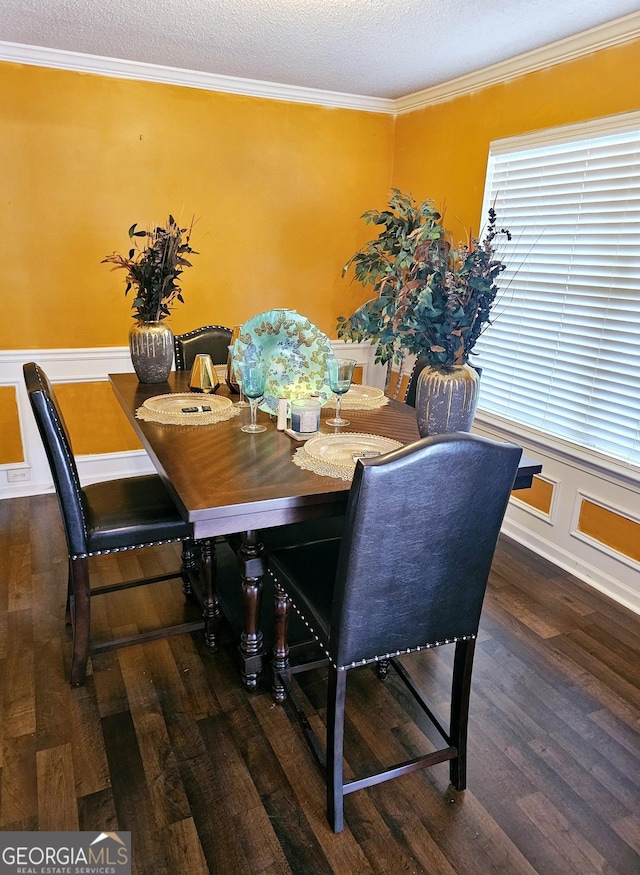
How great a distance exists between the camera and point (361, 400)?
248 centimetres

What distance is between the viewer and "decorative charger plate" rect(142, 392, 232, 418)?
2.22 m

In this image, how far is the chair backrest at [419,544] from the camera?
1259mm

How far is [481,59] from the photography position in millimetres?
2910

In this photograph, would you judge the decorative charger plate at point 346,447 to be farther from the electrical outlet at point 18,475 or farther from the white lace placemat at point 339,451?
the electrical outlet at point 18,475

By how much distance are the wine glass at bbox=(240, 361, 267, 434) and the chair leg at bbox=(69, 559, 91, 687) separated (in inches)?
27.7

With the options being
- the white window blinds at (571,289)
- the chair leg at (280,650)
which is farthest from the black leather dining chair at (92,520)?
the white window blinds at (571,289)

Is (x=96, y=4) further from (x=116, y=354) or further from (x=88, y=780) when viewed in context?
(x=88, y=780)

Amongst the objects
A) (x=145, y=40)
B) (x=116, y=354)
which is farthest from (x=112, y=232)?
(x=145, y=40)

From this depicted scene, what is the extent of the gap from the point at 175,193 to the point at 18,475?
1922mm

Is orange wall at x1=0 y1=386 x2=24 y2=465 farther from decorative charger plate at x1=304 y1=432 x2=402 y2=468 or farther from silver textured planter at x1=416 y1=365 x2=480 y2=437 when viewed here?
silver textured planter at x1=416 y1=365 x2=480 y2=437

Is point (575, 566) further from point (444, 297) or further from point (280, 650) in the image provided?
point (444, 297)

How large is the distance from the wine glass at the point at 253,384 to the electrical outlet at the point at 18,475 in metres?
2.07

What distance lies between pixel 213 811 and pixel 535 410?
234 cm

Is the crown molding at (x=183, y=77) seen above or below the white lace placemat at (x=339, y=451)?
above
